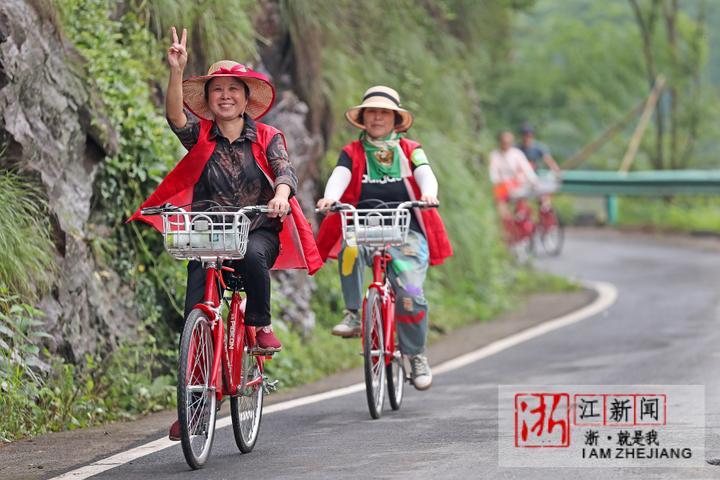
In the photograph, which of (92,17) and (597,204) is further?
(597,204)

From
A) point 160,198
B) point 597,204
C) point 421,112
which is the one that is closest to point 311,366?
point 160,198

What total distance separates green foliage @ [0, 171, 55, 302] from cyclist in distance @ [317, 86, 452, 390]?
1840mm

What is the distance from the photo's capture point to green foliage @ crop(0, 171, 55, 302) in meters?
8.77

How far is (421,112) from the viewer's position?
17.5 m

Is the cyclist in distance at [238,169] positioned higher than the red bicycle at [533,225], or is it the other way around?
the cyclist in distance at [238,169]

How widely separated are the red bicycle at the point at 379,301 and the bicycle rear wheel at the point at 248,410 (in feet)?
3.37

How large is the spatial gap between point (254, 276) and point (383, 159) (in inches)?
93.6

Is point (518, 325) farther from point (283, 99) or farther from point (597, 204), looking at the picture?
point (597, 204)

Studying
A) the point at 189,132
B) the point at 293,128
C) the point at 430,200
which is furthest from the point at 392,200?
the point at 293,128

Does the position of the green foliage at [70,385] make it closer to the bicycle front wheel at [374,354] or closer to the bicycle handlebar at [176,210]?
the bicycle front wheel at [374,354]

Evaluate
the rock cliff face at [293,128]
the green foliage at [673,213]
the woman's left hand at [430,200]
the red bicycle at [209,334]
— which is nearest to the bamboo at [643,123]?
the green foliage at [673,213]

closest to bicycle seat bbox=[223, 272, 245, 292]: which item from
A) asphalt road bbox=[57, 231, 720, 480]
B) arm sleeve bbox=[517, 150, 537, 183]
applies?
asphalt road bbox=[57, 231, 720, 480]

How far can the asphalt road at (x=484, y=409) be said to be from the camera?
23.0ft

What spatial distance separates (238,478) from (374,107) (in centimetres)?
345
